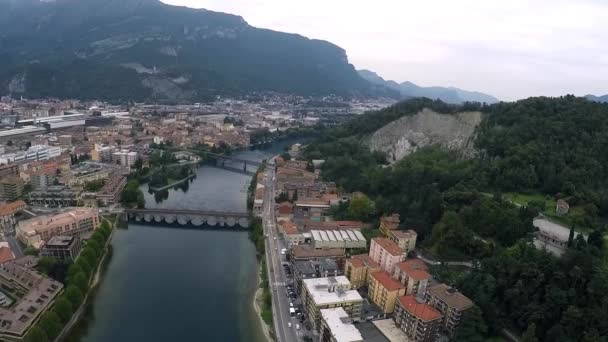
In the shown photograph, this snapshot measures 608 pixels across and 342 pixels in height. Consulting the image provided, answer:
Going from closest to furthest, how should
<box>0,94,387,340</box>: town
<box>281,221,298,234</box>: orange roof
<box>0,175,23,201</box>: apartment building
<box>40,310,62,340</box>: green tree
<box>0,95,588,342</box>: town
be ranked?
<box>40,310,62,340</box>: green tree → <box>0,95,588,342</box>: town → <box>0,94,387,340</box>: town → <box>281,221,298,234</box>: orange roof → <box>0,175,23,201</box>: apartment building

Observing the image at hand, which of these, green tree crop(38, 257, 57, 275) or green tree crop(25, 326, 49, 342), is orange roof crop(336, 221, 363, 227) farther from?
green tree crop(25, 326, 49, 342)

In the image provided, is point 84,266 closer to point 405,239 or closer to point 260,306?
point 260,306

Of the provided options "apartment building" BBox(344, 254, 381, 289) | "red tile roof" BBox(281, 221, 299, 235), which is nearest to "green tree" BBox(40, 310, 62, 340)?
"red tile roof" BBox(281, 221, 299, 235)

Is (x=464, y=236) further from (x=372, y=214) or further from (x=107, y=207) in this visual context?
(x=107, y=207)

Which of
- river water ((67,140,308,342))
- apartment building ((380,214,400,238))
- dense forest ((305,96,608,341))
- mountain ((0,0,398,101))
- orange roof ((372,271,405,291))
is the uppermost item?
mountain ((0,0,398,101))

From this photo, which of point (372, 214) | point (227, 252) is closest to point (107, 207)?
point (227, 252)

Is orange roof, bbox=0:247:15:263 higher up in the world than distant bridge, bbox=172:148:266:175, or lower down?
lower down
